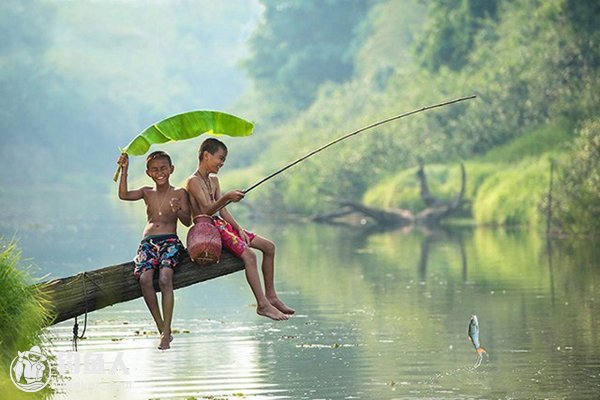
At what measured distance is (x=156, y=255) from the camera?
12.0 m

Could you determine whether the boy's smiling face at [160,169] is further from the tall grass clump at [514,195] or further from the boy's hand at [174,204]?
the tall grass clump at [514,195]

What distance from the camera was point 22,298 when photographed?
38.6ft

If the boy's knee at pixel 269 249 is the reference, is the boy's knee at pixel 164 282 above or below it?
below

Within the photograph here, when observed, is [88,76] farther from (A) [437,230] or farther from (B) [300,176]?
(A) [437,230]

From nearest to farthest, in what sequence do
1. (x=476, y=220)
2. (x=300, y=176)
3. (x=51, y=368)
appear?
(x=51, y=368), (x=476, y=220), (x=300, y=176)

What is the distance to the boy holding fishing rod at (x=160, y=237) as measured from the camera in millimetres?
11984

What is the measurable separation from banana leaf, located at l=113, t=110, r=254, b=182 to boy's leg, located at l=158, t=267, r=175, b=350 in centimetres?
85

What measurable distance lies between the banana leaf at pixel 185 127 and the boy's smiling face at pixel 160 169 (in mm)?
138

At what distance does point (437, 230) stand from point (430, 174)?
8464mm

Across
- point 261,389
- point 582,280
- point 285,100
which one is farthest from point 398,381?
point 285,100

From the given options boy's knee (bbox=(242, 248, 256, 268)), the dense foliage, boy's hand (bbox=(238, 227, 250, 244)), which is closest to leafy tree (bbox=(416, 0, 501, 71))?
the dense foliage

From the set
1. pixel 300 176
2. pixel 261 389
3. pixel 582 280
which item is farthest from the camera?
pixel 300 176

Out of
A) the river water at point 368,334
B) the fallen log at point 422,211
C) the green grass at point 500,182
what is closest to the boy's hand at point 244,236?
the river water at point 368,334

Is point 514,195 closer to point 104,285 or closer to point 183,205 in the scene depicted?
point 183,205
